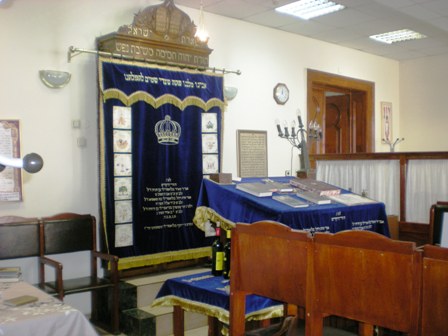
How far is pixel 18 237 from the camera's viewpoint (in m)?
4.38

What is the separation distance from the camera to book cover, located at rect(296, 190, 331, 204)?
3.79 m

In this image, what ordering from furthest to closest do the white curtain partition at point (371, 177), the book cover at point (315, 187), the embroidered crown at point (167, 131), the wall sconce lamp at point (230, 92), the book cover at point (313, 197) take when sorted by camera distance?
1. the wall sconce lamp at point (230, 92)
2. the white curtain partition at point (371, 177)
3. the embroidered crown at point (167, 131)
4. the book cover at point (315, 187)
5. the book cover at point (313, 197)

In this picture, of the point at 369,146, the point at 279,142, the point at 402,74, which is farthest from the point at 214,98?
the point at 402,74

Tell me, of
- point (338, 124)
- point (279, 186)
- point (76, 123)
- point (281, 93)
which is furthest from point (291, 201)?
point (338, 124)

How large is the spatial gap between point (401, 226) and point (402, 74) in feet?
14.3

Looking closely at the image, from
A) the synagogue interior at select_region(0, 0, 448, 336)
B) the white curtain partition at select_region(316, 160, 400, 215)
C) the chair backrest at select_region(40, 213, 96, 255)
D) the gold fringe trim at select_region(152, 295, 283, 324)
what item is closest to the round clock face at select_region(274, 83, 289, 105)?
the synagogue interior at select_region(0, 0, 448, 336)

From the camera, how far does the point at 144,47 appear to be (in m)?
5.10

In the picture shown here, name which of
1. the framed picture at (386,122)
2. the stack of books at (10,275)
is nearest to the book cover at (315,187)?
the stack of books at (10,275)

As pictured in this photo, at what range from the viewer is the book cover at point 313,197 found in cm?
379

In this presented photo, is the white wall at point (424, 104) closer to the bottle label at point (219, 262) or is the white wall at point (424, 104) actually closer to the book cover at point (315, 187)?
the book cover at point (315, 187)

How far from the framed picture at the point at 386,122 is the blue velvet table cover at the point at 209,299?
6230 millimetres

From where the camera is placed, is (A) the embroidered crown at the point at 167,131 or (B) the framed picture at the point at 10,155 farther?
(A) the embroidered crown at the point at 167,131

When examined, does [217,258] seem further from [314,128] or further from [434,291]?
[314,128]

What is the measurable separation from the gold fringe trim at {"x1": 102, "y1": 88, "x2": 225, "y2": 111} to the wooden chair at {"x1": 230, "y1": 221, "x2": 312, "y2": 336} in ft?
8.43
